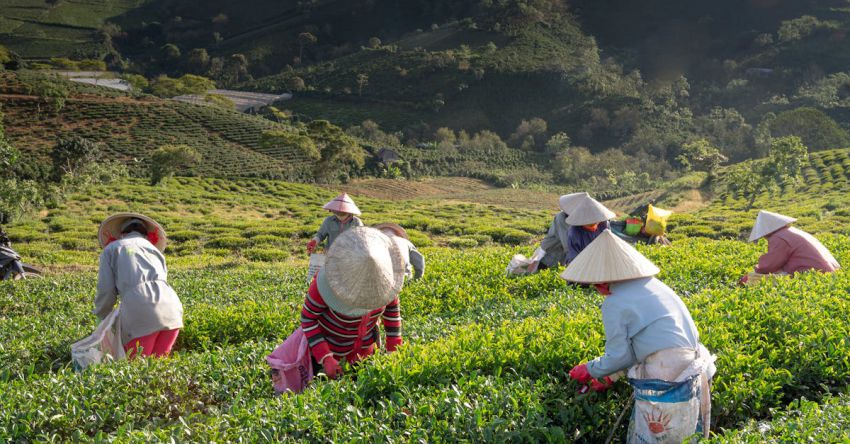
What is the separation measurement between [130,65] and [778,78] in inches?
4218

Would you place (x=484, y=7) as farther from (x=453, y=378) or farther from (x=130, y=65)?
(x=453, y=378)

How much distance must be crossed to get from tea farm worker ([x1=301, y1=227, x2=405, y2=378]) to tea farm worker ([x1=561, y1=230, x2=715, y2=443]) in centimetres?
129

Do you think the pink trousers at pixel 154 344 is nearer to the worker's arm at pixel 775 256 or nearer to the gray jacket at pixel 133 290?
the gray jacket at pixel 133 290

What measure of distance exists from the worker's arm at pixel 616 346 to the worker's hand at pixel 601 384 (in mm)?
318

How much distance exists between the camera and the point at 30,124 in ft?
206

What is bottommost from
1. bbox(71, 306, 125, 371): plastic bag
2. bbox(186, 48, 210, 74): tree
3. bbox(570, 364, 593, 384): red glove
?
bbox(71, 306, 125, 371): plastic bag

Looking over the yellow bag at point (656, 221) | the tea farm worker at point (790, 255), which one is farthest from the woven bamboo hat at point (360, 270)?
the yellow bag at point (656, 221)

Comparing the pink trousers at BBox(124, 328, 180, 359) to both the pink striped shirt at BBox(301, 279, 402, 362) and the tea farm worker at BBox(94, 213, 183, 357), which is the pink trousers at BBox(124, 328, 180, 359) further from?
the pink striped shirt at BBox(301, 279, 402, 362)

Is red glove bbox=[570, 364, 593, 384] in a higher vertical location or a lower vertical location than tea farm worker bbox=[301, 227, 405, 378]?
lower

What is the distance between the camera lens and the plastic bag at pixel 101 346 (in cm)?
602

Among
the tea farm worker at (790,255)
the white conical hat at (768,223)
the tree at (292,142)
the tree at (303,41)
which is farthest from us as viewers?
the tree at (303,41)

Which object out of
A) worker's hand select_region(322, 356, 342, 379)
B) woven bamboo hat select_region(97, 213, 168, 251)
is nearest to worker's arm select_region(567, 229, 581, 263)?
worker's hand select_region(322, 356, 342, 379)

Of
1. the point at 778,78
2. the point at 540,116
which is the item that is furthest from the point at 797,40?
the point at 540,116

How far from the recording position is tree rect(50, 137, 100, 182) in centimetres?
4034
